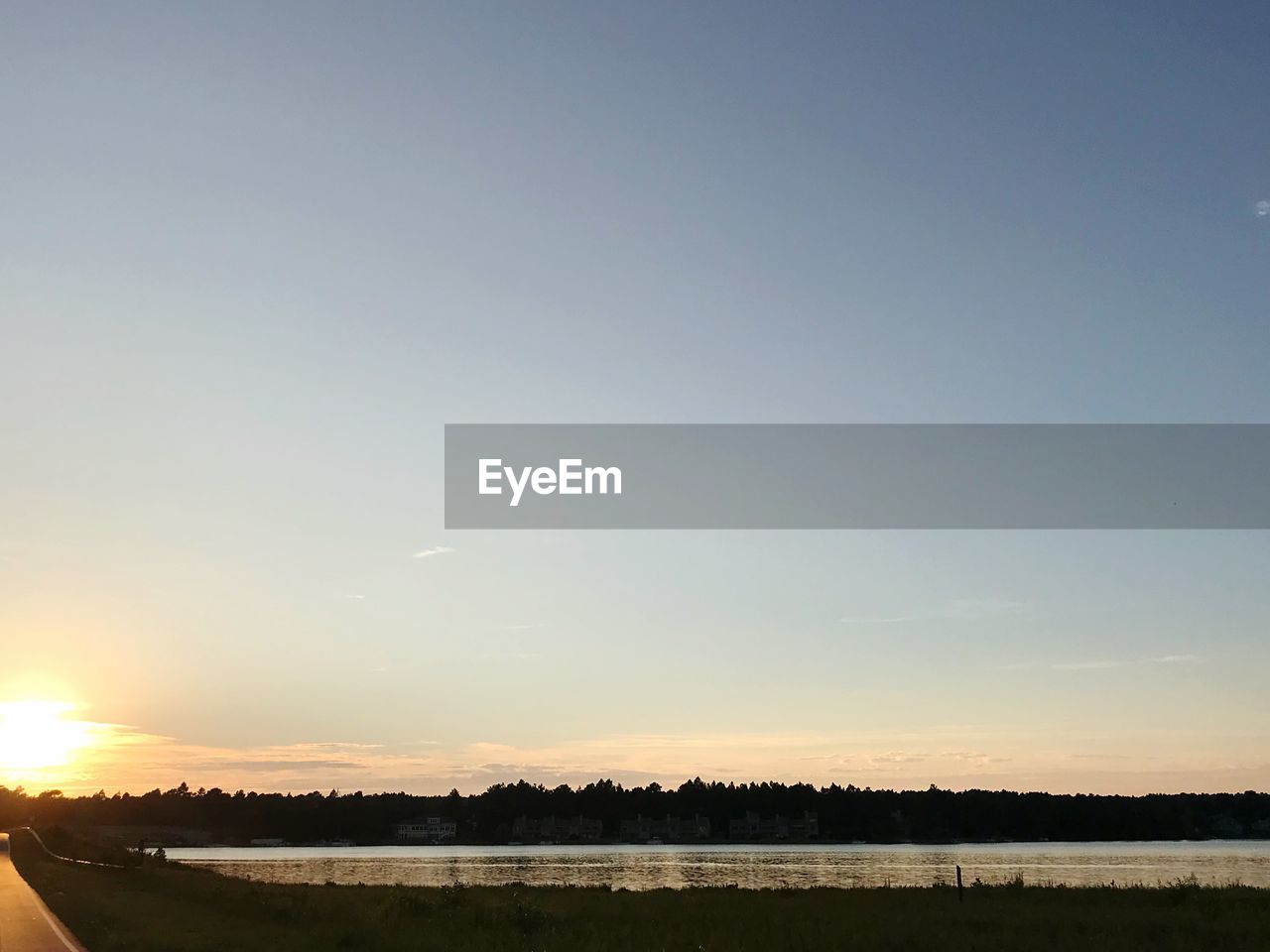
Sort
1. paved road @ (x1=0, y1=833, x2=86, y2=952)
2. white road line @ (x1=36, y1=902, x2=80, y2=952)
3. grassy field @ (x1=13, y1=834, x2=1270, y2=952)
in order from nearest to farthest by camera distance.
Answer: paved road @ (x1=0, y1=833, x2=86, y2=952), white road line @ (x1=36, y1=902, x2=80, y2=952), grassy field @ (x1=13, y1=834, x2=1270, y2=952)

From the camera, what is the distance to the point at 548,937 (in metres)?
36.1

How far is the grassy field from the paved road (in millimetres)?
746

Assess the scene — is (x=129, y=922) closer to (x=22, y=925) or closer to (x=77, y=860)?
(x=22, y=925)

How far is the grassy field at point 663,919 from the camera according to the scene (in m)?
33.9

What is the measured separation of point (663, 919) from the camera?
149ft

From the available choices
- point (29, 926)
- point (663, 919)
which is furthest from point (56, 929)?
point (663, 919)

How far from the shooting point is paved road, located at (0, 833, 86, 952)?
98.2ft

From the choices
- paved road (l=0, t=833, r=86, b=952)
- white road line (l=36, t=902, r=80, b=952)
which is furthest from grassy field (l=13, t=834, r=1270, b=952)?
paved road (l=0, t=833, r=86, b=952)

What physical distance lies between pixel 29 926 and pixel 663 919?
76.3 ft

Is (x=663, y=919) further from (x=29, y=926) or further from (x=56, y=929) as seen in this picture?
(x=29, y=926)

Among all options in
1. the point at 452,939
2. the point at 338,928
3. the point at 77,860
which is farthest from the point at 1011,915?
the point at 77,860

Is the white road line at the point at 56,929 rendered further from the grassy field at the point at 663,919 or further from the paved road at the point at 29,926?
the grassy field at the point at 663,919

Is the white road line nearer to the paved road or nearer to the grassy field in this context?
the paved road

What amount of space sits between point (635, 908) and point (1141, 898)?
23.8m
